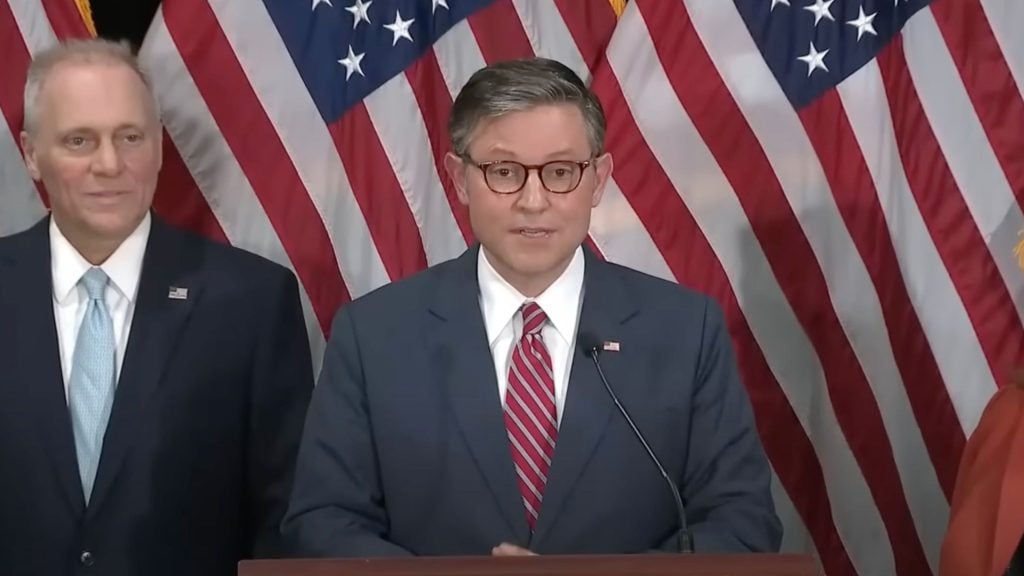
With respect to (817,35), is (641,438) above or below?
below

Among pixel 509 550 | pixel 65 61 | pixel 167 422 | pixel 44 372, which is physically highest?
pixel 65 61

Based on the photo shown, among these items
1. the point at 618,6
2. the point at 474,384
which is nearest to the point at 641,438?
the point at 474,384

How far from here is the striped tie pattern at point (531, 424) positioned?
199 cm

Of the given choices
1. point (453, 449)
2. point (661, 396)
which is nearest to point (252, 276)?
point (453, 449)

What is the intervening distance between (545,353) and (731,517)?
36 centimetres

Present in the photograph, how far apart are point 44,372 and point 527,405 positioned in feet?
2.77

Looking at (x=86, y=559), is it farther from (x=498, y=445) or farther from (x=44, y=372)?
(x=498, y=445)

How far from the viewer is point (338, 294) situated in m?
2.80

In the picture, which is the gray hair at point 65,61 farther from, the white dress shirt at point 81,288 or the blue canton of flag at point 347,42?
the blue canton of flag at point 347,42

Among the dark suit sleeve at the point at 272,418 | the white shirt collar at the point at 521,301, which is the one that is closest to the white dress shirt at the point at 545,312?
the white shirt collar at the point at 521,301

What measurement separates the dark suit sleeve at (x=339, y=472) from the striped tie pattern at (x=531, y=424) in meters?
0.20

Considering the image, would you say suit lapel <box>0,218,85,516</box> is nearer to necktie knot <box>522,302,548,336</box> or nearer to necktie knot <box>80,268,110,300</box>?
necktie knot <box>80,268,110,300</box>

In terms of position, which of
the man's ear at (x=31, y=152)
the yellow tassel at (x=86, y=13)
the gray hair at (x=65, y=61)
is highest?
the yellow tassel at (x=86, y=13)

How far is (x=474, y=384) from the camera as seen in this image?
2.00 metres
